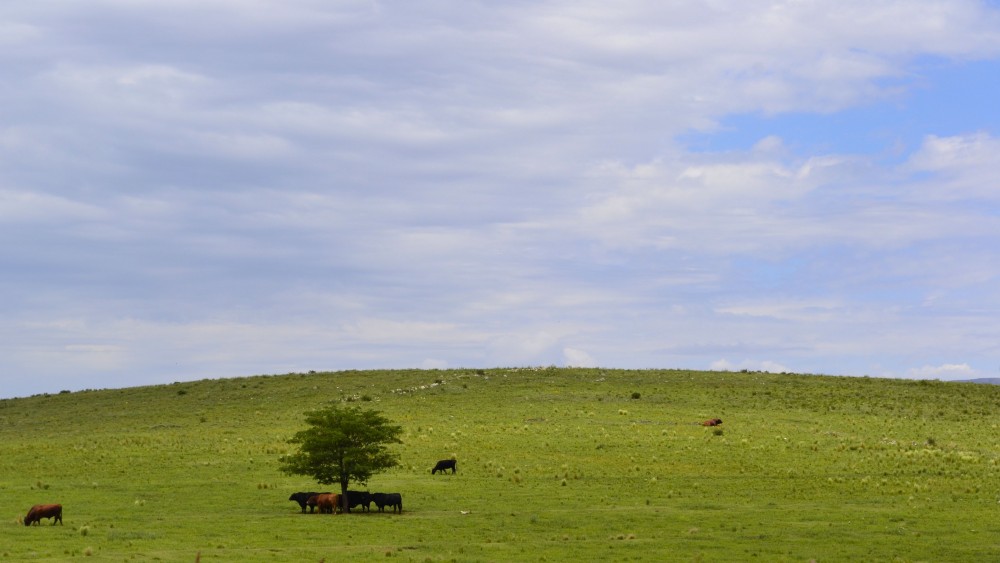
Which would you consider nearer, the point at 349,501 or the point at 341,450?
the point at 349,501

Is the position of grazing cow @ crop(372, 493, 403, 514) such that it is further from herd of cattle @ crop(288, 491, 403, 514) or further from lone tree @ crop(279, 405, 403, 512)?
lone tree @ crop(279, 405, 403, 512)

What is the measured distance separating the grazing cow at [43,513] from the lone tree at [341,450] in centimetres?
1134

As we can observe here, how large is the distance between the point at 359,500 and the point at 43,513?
45.9ft

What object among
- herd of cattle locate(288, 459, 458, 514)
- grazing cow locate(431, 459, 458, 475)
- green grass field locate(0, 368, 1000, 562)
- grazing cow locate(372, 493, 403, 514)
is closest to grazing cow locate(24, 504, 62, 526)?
green grass field locate(0, 368, 1000, 562)

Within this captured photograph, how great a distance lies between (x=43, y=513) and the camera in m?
45.3

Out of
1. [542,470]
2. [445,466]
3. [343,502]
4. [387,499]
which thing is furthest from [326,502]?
[542,470]

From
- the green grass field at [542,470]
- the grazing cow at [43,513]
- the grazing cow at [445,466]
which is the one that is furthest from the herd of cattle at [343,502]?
the grazing cow at [43,513]

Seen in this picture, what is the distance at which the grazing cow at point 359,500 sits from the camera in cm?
5222

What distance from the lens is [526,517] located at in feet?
157

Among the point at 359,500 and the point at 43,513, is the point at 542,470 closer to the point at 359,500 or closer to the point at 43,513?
the point at 359,500

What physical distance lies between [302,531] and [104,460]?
30.1 m

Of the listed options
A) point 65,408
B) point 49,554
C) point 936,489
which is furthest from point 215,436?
point 936,489

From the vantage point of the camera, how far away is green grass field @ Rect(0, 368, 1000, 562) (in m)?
41.1

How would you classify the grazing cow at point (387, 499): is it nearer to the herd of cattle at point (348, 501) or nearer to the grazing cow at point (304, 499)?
the herd of cattle at point (348, 501)
